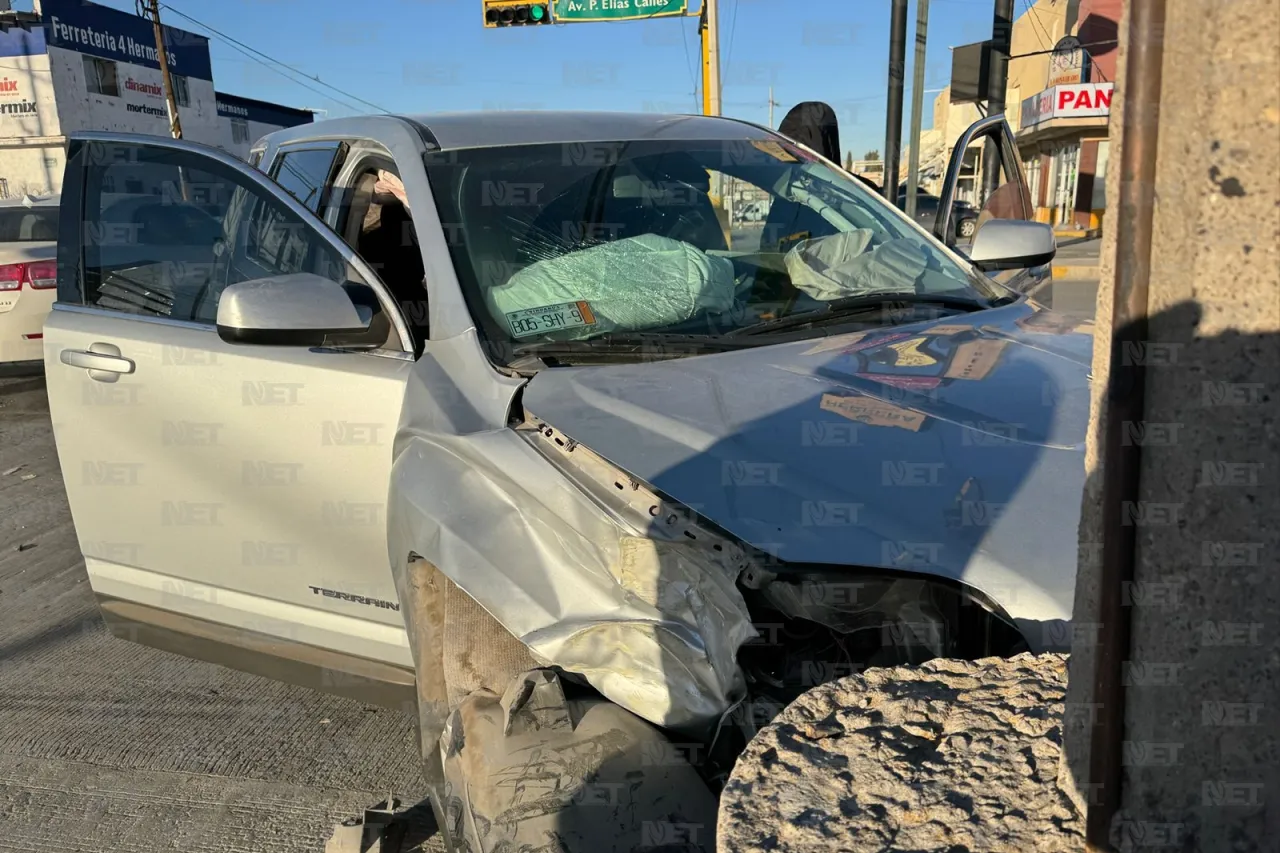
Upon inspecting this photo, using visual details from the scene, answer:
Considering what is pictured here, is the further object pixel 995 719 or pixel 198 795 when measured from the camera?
pixel 198 795

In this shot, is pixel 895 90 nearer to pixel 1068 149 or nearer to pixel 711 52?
pixel 711 52

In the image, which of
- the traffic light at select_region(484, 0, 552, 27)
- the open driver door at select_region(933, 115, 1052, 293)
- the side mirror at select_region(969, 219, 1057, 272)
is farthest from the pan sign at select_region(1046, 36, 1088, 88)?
the side mirror at select_region(969, 219, 1057, 272)

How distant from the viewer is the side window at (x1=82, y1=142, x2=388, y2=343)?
9.77 feet

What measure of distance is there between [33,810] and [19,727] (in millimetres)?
542

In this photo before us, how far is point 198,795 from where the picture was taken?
9.21 feet

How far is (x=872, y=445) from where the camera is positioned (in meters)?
1.82

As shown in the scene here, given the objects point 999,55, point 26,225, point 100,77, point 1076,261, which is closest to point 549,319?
point 999,55

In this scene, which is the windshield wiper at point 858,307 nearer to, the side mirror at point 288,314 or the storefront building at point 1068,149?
the side mirror at point 288,314

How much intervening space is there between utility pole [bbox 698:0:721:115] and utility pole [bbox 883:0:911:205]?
6.07 metres

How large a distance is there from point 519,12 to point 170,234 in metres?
12.6

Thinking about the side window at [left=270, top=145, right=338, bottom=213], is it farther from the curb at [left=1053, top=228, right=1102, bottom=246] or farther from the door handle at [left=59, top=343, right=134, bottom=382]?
the curb at [left=1053, top=228, right=1102, bottom=246]

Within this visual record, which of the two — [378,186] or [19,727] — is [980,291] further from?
[19,727]

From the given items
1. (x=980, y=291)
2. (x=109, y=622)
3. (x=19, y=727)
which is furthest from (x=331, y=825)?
(x=980, y=291)

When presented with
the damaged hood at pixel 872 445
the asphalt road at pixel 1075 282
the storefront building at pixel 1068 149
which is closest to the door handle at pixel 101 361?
the damaged hood at pixel 872 445
